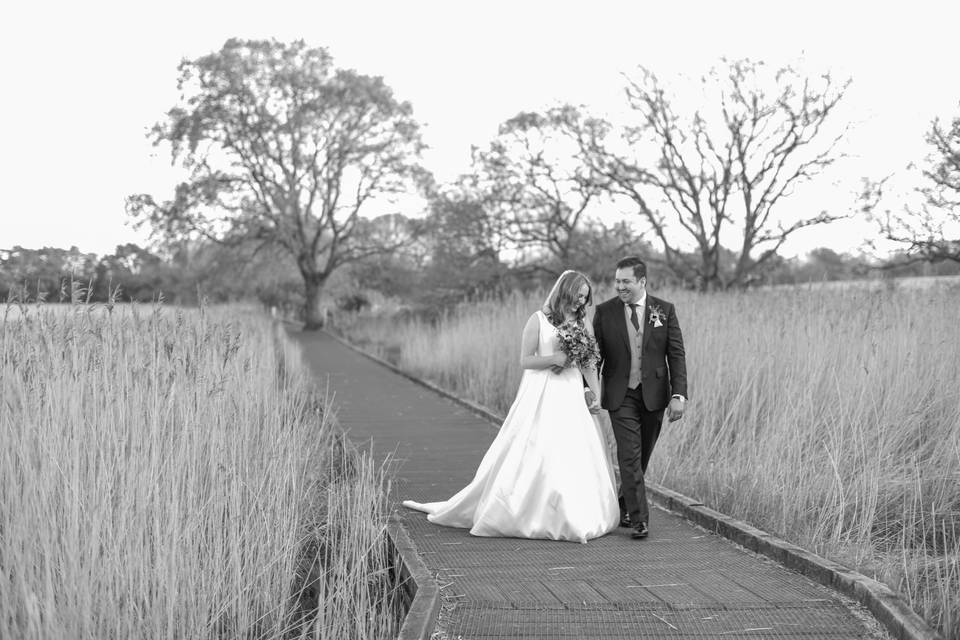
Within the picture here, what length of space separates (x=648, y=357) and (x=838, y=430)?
3030 millimetres

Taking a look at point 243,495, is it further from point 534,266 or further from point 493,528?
point 534,266

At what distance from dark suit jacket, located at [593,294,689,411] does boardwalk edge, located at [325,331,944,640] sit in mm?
995

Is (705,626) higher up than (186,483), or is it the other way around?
(186,483)

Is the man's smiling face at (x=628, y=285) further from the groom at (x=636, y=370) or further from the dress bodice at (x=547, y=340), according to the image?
the dress bodice at (x=547, y=340)

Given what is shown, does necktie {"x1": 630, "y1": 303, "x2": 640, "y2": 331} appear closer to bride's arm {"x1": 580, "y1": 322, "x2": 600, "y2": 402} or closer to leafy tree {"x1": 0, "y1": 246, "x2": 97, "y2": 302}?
bride's arm {"x1": 580, "y1": 322, "x2": 600, "y2": 402}

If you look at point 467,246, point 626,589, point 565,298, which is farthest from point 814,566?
point 467,246

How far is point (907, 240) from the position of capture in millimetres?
21203

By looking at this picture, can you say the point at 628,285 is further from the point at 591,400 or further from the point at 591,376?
the point at 591,400

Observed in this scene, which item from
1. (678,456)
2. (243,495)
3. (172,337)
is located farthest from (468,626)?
(678,456)

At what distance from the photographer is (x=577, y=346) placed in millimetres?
7773

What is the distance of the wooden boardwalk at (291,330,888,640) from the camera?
5.36m

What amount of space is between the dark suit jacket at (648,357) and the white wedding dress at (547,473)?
1.01 ft

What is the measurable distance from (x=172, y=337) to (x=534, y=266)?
2641 centimetres

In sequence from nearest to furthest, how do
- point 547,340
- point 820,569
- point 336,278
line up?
point 820,569 → point 547,340 → point 336,278
